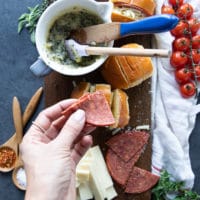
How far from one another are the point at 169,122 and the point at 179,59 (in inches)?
9.9

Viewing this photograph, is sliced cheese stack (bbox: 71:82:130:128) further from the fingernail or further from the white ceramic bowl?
the fingernail

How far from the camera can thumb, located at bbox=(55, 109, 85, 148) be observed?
139 cm

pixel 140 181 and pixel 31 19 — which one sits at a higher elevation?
pixel 31 19

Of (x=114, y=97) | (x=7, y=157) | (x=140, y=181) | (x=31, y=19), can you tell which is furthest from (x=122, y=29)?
(x=7, y=157)

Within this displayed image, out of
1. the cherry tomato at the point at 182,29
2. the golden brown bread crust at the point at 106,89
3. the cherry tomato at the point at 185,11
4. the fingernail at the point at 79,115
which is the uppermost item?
the cherry tomato at the point at 185,11

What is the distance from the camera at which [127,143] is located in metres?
1.87

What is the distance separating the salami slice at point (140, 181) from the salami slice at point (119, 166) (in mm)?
25

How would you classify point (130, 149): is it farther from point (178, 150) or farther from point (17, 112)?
point (17, 112)

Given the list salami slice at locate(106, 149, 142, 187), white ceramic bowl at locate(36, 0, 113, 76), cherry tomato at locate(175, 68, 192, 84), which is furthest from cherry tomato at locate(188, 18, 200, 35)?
salami slice at locate(106, 149, 142, 187)

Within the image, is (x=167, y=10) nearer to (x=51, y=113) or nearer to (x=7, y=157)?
(x=51, y=113)

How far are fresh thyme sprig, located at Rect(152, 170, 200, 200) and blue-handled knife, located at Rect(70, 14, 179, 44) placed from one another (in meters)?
0.58

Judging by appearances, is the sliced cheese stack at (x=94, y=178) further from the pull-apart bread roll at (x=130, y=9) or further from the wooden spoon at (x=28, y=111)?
the pull-apart bread roll at (x=130, y=9)

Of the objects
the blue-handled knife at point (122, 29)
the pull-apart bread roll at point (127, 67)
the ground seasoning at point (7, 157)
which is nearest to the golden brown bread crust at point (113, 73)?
the pull-apart bread roll at point (127, 67)

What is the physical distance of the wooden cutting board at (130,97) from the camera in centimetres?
185
